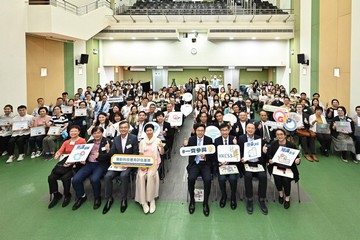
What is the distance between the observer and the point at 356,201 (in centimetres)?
447

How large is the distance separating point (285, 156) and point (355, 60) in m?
4.94

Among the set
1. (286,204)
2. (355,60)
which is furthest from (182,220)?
(355,60)

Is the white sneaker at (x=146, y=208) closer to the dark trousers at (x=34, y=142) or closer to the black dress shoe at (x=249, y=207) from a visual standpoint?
the black dress shoe at (x=249, y=207)

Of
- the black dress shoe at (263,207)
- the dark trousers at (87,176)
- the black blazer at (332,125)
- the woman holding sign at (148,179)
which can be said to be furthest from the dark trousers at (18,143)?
the black blazer at (332,125)

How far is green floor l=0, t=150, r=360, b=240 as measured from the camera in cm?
362

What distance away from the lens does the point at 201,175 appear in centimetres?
442

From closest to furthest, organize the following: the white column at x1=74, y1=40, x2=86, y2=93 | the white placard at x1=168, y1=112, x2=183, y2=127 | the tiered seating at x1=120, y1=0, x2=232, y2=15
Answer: the white placard at x1=168, y1=112, x2=183, y2=127 → the white column at x1=74, y1=40, x2=86, y2=93 → the tiered seating at x1=120, y1=0, x2=232, y2=15

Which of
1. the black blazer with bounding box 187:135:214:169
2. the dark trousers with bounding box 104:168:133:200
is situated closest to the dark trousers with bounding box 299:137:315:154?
the black blazer with bounding box 187:135:214:169

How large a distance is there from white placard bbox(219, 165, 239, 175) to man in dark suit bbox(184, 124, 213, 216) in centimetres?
19

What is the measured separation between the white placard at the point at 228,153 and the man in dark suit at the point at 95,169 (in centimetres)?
184

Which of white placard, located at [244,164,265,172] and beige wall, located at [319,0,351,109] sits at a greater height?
beige wall, located at [319,0,351,109]

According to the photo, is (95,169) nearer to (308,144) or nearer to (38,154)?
(38,154)

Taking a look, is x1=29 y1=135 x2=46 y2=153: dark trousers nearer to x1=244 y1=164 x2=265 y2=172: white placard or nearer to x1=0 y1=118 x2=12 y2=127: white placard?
x1=0 y1=118 x2=12 y2=127: white placard

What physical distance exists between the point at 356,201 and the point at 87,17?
37.6 ft
